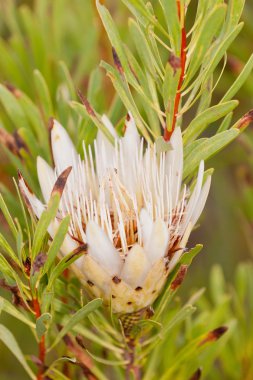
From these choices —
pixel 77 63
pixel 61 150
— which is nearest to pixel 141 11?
pixel 61 150

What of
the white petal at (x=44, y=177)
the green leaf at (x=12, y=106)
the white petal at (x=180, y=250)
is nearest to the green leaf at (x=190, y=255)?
the white petal at (x=180, y=250)

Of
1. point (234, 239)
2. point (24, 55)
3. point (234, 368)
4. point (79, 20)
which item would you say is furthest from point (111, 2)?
point (234, 368)

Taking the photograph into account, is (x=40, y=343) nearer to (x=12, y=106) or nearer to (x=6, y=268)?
(x=6, y=268)

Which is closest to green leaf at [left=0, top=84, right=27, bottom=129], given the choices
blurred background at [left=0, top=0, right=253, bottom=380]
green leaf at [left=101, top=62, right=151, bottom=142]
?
blurred background at [left=0, top=0, right=253, bottom=380]

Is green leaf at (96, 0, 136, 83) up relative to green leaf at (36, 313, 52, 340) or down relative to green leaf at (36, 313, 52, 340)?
up

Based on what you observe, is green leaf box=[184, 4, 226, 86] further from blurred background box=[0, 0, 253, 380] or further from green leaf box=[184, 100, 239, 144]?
blurred background box=[0, 0, 253, 380]

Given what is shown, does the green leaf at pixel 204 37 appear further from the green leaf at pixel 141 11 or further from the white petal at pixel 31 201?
the white petal at pixel 31 201

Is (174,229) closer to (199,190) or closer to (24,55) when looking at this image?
(199,190)
